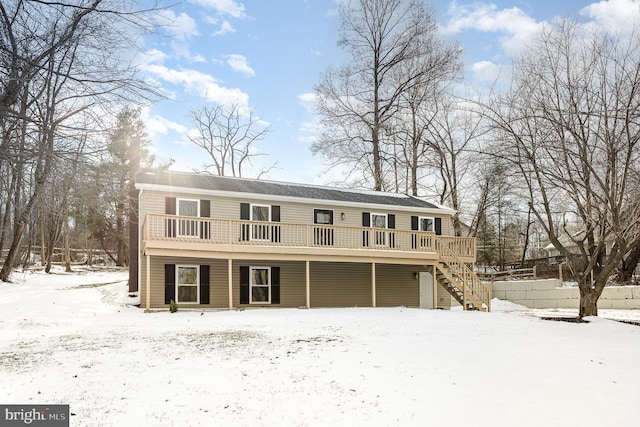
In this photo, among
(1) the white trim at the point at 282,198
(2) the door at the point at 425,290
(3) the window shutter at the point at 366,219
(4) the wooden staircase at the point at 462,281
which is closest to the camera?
(1) the white trim at the point at 282,198

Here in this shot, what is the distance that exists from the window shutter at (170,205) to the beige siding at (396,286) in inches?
351

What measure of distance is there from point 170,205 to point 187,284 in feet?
9.19

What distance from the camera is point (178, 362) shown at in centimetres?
905

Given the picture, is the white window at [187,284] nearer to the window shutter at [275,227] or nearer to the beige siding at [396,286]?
the window shutter at [275,227]

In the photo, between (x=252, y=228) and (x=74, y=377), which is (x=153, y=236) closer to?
(x=252, y=228)

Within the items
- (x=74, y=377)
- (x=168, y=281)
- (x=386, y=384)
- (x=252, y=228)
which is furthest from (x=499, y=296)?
(x=74, y=377)

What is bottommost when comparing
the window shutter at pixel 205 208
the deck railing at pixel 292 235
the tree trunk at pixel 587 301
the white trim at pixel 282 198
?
the tree trunk at pixel 587 301

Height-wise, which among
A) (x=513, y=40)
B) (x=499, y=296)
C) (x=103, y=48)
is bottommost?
(x=499, y=296)

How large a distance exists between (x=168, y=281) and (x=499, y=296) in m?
18.8

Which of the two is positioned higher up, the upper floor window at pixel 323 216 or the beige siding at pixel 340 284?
the upper floor window at pixel 323 216

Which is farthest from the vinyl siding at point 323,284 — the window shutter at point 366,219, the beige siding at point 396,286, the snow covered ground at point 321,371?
the snow covered ground at point 321,371

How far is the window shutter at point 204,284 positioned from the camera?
61.6ft

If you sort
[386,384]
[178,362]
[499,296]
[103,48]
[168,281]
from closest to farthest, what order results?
[103,48] → [386,384] → [178,362] → [168,281] → [499,296]

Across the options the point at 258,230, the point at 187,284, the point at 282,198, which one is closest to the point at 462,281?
the point at 282,198
